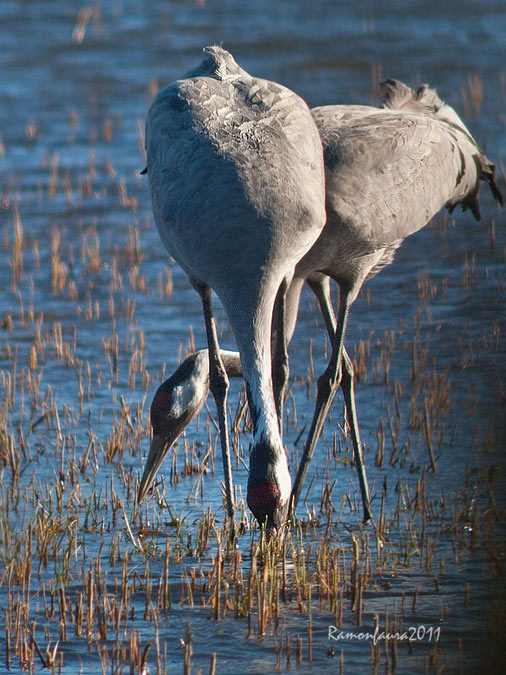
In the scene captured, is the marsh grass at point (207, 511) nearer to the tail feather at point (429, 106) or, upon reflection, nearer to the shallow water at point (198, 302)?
the shallow water at point (198, 302)

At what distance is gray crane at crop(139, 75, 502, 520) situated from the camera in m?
5.59

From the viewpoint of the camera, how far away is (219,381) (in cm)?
568

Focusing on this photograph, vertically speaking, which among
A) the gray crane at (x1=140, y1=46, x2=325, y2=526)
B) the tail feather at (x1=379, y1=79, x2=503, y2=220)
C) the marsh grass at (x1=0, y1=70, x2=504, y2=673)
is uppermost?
the tail feather at (x1=379, y1=79, x2=503, y2=220)

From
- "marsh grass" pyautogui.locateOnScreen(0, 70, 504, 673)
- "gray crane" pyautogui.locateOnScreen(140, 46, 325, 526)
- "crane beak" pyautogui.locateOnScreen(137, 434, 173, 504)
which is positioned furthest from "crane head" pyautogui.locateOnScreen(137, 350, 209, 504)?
"gray crane" pyautogui.locateOnScreen(140, 46, 325, 526)

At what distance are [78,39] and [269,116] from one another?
12.5 metres

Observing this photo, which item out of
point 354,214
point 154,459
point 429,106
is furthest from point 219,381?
point 429,106

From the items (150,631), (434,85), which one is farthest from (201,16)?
(150,631)

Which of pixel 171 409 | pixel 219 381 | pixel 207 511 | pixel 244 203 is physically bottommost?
pixel 207 511

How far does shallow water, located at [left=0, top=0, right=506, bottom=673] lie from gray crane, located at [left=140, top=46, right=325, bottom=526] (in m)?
0.88

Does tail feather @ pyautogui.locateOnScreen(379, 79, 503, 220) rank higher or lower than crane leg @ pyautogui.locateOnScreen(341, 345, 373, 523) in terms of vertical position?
higher

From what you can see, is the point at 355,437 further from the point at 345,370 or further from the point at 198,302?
the point at 198,302

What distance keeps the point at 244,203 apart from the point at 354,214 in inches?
30.3

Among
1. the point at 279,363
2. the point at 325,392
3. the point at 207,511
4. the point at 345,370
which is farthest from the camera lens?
the point at 345,370

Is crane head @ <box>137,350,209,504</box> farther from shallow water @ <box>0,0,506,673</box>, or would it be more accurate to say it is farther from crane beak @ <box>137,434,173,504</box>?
shallow water @ <box>0,0,506,673</box>
